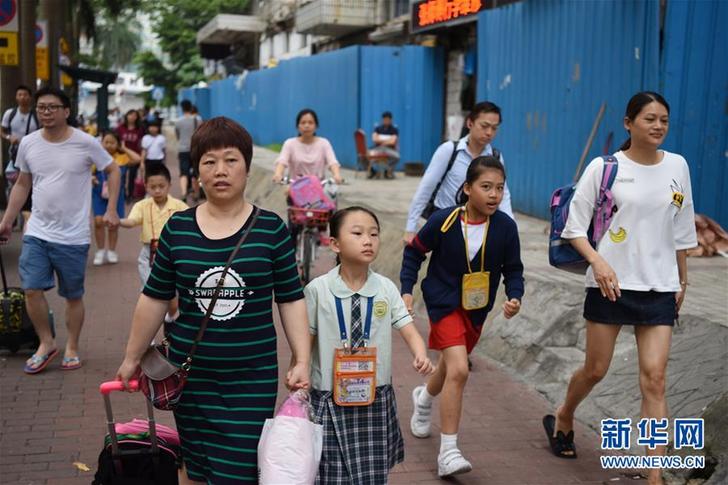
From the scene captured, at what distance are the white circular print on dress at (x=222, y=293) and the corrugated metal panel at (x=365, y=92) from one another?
1704 centimetres

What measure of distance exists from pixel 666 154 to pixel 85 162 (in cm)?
403

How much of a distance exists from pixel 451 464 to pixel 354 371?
1159 mm

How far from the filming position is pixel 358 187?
17625 millimetres

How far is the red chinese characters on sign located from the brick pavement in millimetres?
9692

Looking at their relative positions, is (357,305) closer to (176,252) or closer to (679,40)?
(176,252)

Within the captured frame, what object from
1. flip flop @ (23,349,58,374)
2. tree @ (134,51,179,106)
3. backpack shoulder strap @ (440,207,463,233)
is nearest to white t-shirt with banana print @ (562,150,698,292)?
backpack shoulder strap @ (440,207,463,233)

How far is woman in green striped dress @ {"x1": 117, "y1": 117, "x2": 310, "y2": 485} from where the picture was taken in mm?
3213

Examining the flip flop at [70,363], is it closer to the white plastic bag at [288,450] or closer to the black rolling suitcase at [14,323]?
the black rolling suitcase at [14,323]

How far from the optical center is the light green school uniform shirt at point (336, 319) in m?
3.84

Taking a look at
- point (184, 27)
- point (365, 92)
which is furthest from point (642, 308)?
point (184, 27)

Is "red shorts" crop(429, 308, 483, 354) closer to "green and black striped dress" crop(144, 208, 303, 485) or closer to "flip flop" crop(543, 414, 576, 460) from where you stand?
"flip flop" crop(543, 414, 576, 460)

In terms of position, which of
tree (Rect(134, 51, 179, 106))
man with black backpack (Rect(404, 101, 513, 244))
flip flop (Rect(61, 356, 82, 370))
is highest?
tree (Rect(134, 51, 179, 106))

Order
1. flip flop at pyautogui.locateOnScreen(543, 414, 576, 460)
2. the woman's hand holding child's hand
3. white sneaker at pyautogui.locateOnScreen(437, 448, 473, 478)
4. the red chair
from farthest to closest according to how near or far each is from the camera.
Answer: the red chair
flip flop at pyautogui.locateOnScreen(543, 414, 576, 460)
white sneaker at pyautogui.locateOnScreen(437, 448, 473, 478)
the woman's hand holding child's hand

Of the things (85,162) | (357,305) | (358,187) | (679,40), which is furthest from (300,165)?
(358,187)
